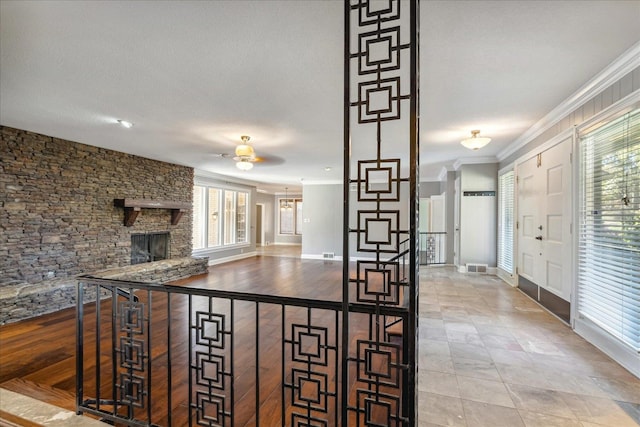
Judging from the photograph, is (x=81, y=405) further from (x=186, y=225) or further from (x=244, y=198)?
(x=244, y=198)

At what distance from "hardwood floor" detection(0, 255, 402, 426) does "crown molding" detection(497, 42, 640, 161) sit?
285 centimetres

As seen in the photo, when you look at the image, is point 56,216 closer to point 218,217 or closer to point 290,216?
point 218,217

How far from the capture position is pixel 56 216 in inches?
181

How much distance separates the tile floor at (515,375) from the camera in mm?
1966

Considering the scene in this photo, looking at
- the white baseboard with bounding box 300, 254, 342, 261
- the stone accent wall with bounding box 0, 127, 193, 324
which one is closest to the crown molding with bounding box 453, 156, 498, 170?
the white baseboard with bounding box 300, 254, 342, 261

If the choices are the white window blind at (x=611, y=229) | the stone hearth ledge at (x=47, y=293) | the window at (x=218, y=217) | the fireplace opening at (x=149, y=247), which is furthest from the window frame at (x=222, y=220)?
the white window blind at (x=611, y=229)

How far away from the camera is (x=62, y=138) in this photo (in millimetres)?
4613

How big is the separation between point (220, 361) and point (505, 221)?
5497 millimetres

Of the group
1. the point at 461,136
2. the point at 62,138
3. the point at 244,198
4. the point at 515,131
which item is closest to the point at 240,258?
the point at 244,198

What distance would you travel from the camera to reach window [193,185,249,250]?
26.7ft

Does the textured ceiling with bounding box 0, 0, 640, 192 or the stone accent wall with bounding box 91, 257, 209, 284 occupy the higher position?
the textured ceiling with bounding box 0, 0, 640, 192

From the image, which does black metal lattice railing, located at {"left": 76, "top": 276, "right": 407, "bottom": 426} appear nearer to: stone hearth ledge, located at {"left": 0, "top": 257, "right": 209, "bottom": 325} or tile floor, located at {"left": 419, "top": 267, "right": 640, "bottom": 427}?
tile floor, located at {"left": 419, "top": 267, "right": 640, "bottom": 427}

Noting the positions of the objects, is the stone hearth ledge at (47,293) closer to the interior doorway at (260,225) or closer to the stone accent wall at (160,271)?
the stone accent wall at (160,271)

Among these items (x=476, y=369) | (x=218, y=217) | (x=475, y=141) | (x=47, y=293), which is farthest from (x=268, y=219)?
(x=476, y=369)
